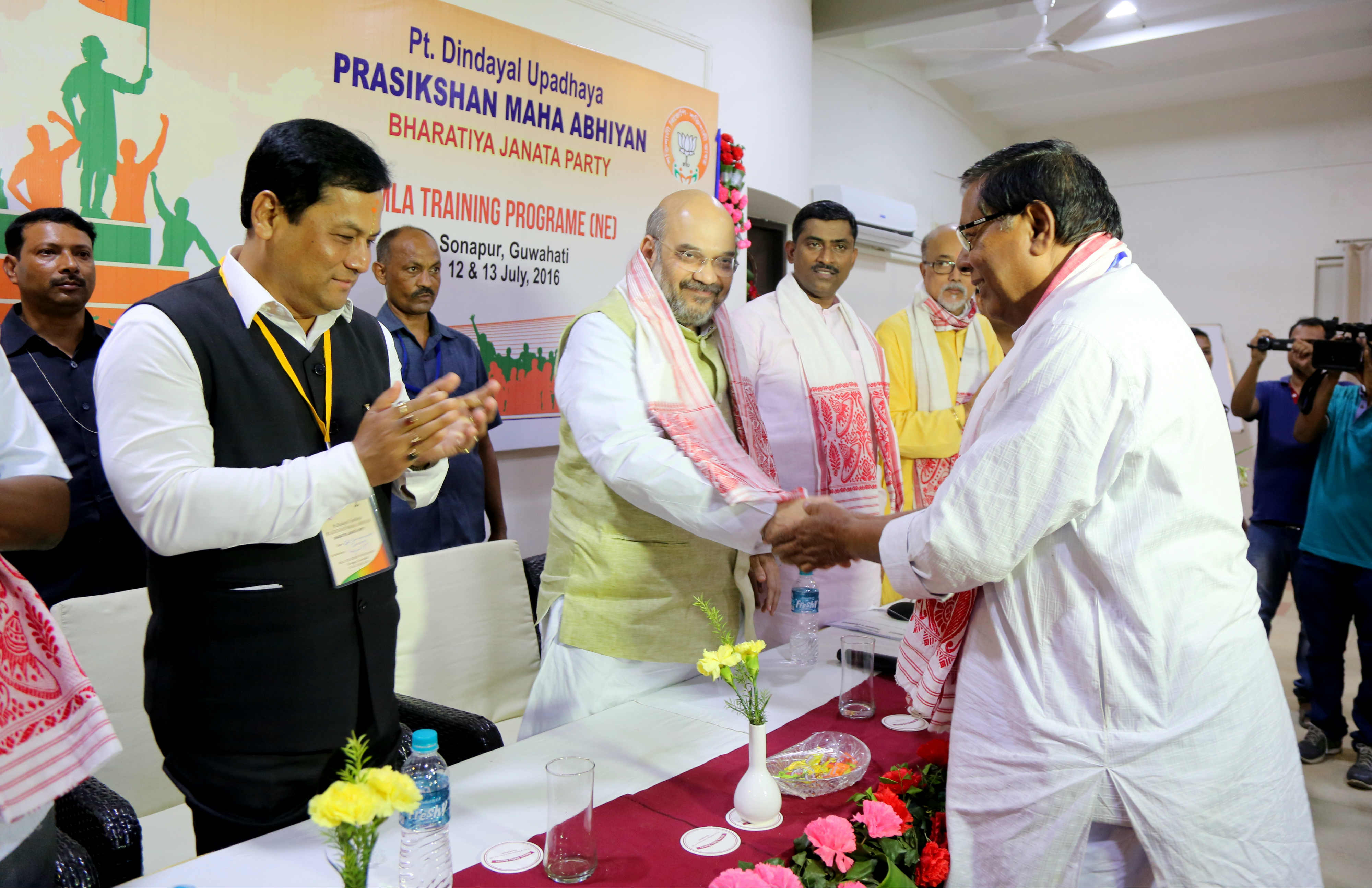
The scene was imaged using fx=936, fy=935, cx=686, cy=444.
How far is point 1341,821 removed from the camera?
3.33 m

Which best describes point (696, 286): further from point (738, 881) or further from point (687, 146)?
point (687, 146)

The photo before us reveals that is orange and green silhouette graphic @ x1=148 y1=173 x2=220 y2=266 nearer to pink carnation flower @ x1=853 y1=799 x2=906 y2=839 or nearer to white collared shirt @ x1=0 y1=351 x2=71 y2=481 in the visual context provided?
white collared shirt @ x1=0 y1=351 x2=71 y2=481

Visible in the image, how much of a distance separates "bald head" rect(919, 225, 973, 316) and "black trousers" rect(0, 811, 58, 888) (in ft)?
11.1

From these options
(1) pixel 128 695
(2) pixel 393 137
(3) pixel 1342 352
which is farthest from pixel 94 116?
(3) pixel 1342 352

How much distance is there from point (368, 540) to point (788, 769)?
76 centimetres

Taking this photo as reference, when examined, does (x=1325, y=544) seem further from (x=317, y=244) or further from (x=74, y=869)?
(x=74, y=869)

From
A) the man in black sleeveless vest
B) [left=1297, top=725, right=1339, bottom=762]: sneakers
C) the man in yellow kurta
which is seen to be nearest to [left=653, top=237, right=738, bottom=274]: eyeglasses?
the man in black sleeveless vest

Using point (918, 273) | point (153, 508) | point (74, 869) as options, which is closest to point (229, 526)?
point (153, 508)

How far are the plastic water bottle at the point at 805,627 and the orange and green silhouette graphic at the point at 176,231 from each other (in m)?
2.09

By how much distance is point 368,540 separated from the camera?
1.47 meters

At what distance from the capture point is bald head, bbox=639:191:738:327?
7.25 feet

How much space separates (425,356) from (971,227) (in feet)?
7.90

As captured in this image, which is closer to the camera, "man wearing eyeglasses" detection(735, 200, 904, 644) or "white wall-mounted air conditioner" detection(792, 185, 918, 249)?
"man wearing eyeglasses" detection(735, 200, 904, 644)

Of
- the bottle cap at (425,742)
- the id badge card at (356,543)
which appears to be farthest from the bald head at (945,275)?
the bottle cap at (425,742)
